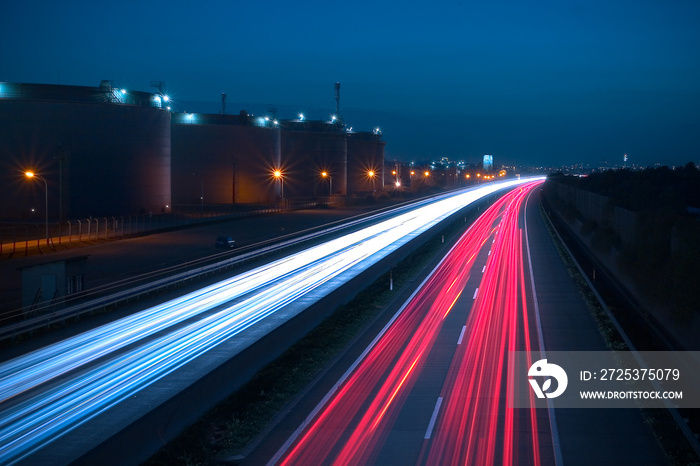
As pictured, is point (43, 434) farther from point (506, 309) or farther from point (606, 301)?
point (606, 301)

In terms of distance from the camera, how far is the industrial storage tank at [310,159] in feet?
286

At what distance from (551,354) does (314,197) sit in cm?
7397

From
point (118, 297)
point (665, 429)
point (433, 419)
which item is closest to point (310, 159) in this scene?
point (118, 297)

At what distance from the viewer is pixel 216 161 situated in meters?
71.8

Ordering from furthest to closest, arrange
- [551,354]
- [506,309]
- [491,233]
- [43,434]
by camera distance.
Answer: [491,233]
[506,309]
[551,354]
[43,434]

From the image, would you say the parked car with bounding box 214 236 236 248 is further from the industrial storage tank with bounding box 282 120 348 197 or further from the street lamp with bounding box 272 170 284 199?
the industrial storage tank with bounding box 282 120 348 197

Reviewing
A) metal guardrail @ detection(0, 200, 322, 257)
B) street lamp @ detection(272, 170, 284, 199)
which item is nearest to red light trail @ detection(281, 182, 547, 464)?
metal guardrail @ detection(0, 200, 322, 257)

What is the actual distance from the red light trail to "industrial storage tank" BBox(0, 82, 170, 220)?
35.3m

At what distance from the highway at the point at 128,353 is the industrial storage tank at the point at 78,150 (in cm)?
2819

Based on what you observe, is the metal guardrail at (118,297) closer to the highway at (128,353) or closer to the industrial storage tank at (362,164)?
the highway at (128,353)

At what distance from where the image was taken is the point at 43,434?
9.09 meters

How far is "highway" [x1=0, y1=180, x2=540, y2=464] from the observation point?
9820 mm

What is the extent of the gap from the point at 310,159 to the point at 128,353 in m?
75.2

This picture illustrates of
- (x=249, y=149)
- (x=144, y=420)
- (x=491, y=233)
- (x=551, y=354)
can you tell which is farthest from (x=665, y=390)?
(x=249, y=149)
